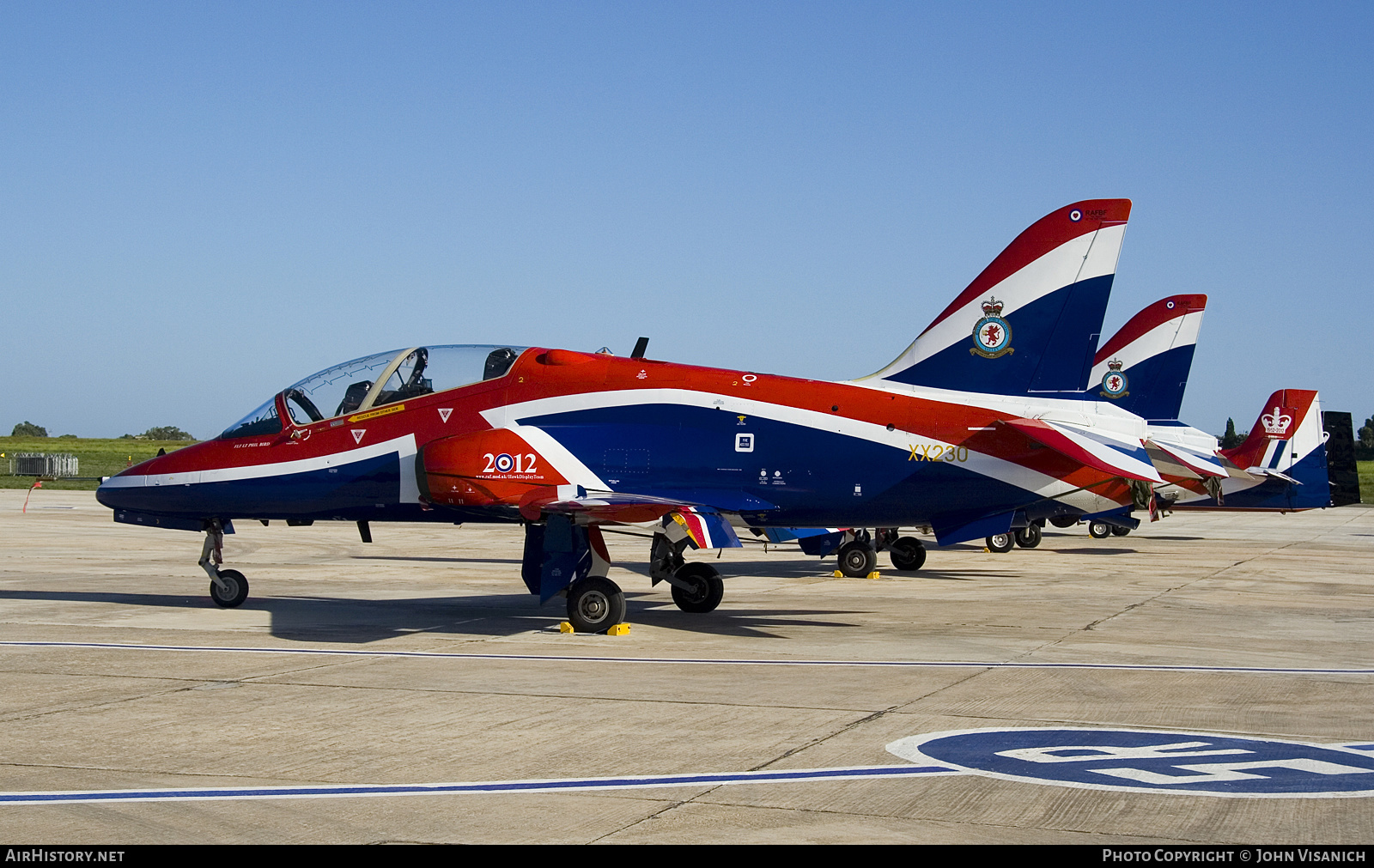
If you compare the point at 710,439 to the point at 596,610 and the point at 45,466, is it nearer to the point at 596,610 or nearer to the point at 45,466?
the point at 596,610

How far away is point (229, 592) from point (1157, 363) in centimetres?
2400

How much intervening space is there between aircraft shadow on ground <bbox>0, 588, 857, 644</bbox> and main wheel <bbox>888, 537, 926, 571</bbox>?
7.44 meters

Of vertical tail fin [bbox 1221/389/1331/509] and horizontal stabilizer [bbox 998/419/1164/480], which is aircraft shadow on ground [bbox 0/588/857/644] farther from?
vertical tail fin [bbox 1221/389/1331/509]

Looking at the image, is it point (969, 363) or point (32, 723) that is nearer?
point (32, 723)

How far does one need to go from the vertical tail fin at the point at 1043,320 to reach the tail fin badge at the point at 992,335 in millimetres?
11

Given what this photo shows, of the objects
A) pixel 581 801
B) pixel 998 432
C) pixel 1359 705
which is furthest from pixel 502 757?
pixel 998 432

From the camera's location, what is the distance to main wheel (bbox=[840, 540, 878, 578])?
23.6 meters

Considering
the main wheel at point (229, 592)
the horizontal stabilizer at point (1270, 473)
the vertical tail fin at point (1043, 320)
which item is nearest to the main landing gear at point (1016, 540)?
the horizontal stabilizer at point (1270, 473)

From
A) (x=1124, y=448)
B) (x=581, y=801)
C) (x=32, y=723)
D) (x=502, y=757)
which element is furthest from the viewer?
(x=1124, y=448)

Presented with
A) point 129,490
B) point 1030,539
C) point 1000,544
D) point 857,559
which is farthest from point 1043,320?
point 1030,539

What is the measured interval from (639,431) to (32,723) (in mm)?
7703

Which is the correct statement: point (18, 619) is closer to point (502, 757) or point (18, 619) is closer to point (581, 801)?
point (502, 757)

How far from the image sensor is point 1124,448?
14.8 meters

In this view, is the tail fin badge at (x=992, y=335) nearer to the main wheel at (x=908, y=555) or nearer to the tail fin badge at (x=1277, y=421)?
the main wheel at (x=908, y=555)
